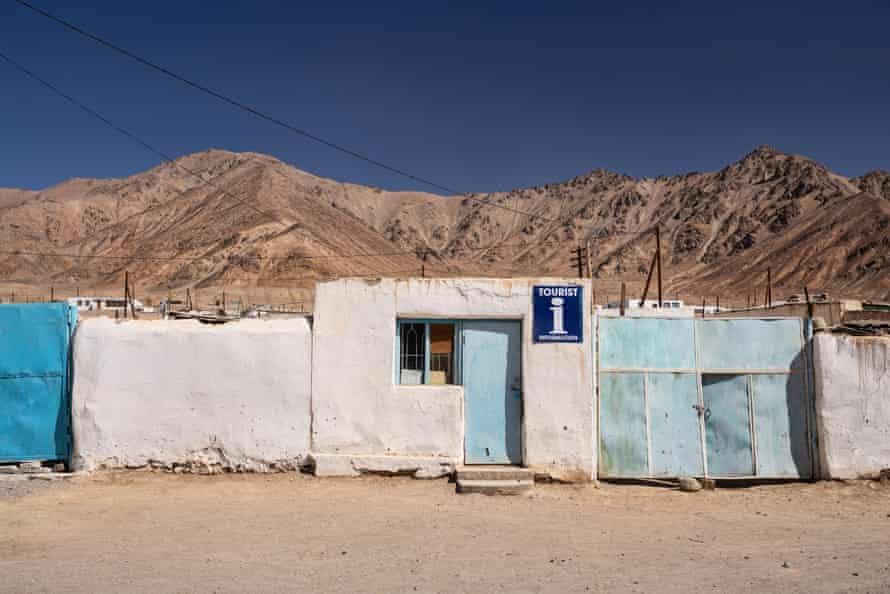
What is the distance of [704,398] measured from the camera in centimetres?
992

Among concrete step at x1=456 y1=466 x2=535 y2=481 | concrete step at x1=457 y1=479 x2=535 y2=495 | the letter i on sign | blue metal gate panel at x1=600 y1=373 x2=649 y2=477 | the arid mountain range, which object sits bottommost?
concrete step at x1=457 y1=479 x2=535 y2=495

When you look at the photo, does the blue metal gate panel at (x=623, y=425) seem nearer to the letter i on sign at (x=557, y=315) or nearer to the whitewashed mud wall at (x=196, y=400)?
the letter i on sign at (x=557, y=315)

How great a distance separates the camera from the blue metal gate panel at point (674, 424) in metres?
9.76

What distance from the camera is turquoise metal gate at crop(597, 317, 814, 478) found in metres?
9.75

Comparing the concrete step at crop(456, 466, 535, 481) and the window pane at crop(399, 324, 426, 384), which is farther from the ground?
the window pane at crop(399, 324, 426, 384)

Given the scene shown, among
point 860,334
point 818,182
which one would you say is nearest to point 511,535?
point 860,334

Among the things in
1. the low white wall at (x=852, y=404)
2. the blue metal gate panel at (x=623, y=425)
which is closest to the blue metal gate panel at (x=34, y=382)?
the blue metal gate panel at (x=623, y=425)

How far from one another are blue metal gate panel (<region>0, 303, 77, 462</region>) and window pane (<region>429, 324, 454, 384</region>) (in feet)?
17.4

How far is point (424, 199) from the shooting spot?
14112cm

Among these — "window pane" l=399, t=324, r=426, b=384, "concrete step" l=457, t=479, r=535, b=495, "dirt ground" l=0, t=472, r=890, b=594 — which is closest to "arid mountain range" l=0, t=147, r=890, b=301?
"window pane" l=399, t=324, r=426, b=384

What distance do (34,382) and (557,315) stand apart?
7571mm

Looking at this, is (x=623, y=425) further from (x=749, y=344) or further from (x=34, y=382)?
(x=34, y=382)

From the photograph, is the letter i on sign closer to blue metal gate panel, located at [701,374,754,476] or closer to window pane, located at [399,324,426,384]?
window pane, located at [399,324,426,384]

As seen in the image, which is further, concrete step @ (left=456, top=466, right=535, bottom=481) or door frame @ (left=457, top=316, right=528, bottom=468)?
door frame @ (left=457, top=316, right=528, bottom=468)
